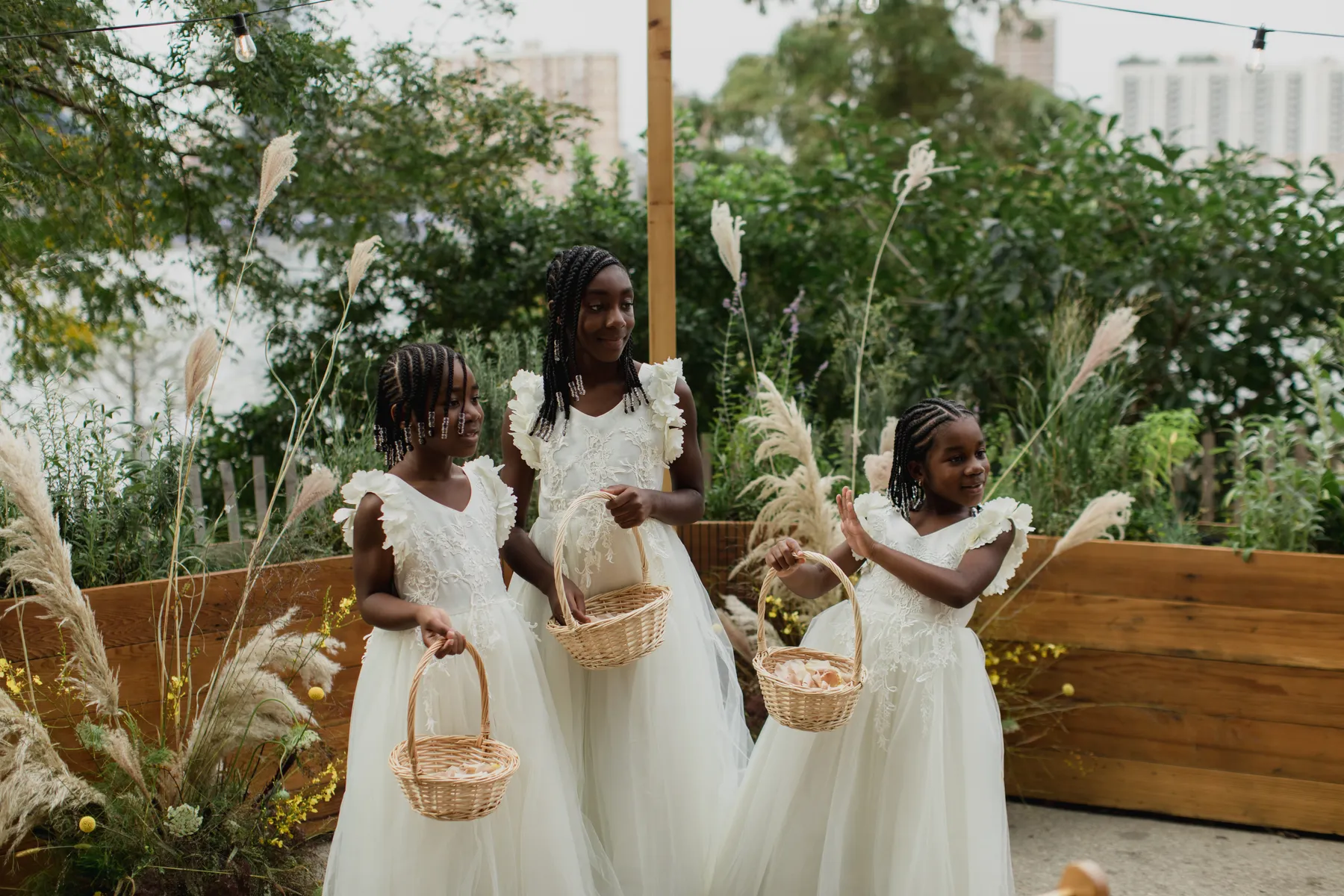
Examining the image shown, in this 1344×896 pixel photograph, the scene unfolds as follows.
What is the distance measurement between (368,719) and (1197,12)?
3907 mm

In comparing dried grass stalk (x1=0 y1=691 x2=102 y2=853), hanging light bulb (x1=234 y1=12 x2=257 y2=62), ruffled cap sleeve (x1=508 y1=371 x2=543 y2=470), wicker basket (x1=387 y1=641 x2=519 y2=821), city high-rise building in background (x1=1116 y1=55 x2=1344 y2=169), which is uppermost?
city high-rise building in background (x1=1116 y1=55 x2=1344 y2=169)

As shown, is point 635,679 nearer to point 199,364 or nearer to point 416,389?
point 416,389

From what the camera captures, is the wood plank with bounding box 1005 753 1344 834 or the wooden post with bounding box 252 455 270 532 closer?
the wood plank with bounding box 1005 753 1344 834

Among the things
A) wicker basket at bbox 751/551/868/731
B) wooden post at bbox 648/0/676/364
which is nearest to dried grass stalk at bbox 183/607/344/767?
wicker basket at bbox 751/551/868/731

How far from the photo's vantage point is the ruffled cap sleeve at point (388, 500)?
2.57m

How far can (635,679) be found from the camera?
10.0 ft

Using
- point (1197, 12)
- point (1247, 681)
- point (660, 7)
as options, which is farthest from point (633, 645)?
point (1197, 12)

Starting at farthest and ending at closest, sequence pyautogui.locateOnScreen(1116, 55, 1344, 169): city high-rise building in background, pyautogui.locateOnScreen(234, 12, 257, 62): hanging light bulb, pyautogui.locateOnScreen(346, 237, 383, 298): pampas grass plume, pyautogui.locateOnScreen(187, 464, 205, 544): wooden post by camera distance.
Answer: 1. pyautogui.locateOnScreen(1116, 55, 1344, 169): city high-rise building in background
2. pyautogui.locateOnScreen(187, 464, 205, 544): wooden post
3. pyautogui.locateOnScreen(234, 12, 257, 62): hanging light bulb
4. pyautogui.locateOnScreen(346, 237, 383, 298): pampas grass plume

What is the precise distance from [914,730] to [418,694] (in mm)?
1233

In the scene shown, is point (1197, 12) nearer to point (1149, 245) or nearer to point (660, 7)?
point (1149, 245)

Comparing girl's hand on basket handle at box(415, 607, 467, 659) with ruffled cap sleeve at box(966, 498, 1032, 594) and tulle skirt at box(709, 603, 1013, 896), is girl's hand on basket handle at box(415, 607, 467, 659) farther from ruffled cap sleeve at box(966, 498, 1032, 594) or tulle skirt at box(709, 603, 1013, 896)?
ruffled cap sleeve at box(966, 498, 1032, 594)

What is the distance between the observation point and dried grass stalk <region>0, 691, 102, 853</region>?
2727 mm

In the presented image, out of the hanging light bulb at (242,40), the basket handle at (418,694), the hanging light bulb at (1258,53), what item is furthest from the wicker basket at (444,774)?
the hanging light bulb at (1258,53)

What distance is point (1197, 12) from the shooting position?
4.21 meters
